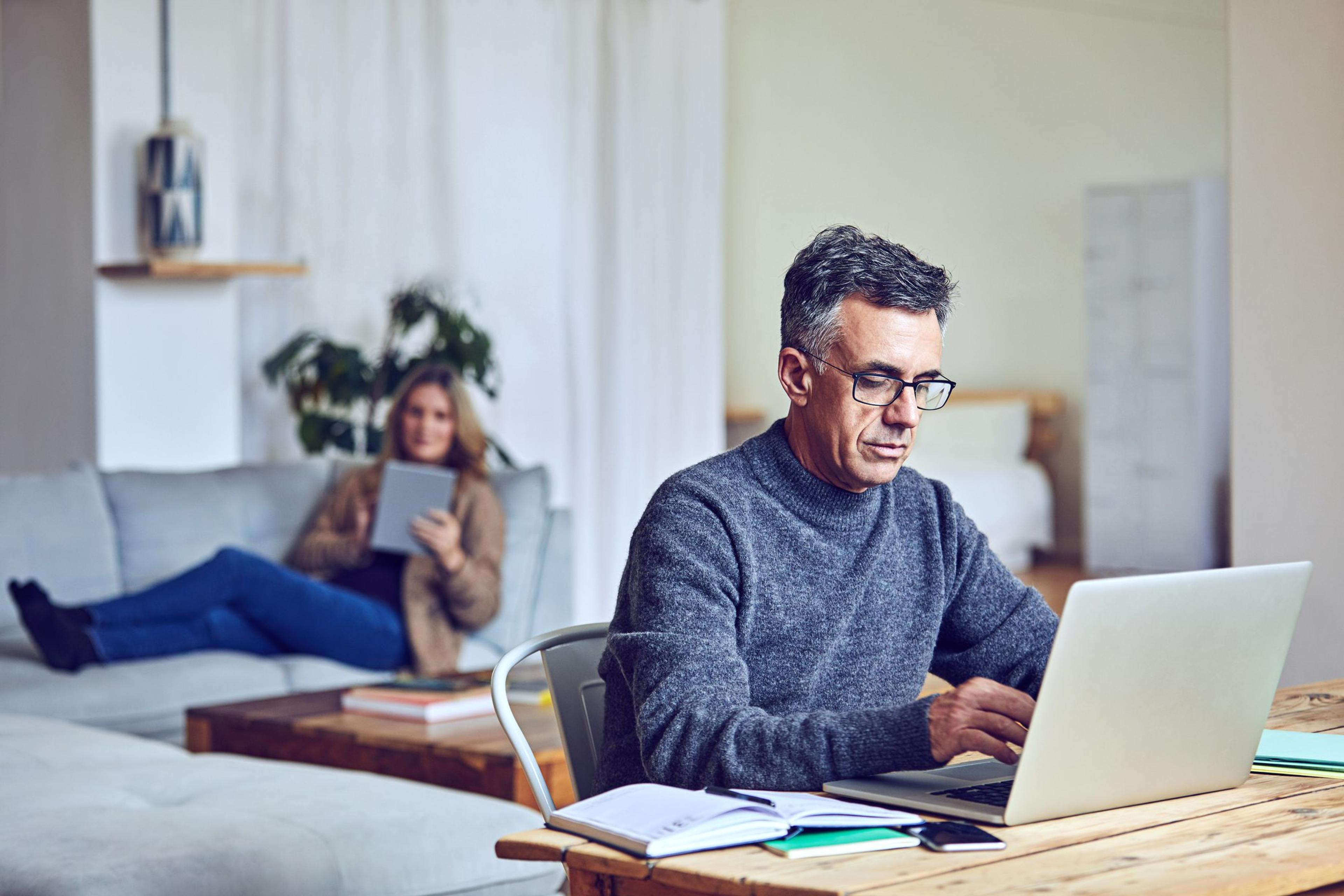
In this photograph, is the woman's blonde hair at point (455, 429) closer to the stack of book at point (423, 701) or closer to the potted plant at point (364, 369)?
the potted plant at point (364, 369)

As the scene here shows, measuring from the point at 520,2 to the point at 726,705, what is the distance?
16.3ft

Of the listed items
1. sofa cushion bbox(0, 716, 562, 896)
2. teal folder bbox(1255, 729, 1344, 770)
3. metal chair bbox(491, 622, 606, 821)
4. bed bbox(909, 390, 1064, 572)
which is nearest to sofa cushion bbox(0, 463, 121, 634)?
sofa cushion bbox(0, 716, 562, 896)

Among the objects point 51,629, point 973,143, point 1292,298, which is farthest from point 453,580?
point 973,143

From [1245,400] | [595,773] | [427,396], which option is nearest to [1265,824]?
[595,773]

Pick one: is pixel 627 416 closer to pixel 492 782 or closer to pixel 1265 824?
pixel 492 782

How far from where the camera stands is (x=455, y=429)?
12.9 feet

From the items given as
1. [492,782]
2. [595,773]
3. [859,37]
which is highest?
[859,37]

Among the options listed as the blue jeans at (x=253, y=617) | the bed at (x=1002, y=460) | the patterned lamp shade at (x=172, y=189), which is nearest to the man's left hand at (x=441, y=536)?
the blue jeans at (x=253, y=617)

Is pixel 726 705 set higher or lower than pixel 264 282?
lower

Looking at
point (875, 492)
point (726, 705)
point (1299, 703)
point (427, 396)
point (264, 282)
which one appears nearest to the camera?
point (726, 705)

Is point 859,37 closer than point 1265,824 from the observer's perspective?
No

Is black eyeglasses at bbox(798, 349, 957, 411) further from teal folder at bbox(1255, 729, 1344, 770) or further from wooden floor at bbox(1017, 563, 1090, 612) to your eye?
wooden floor at bbox(1017, 563, 1090, 612)

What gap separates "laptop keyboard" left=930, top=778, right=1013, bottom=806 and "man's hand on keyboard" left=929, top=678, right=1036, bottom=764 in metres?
0.03

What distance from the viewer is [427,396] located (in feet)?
12.9
